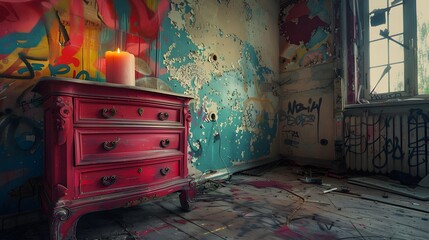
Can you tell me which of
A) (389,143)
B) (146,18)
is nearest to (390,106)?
(389,143)

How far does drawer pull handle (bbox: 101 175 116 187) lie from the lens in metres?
1.20

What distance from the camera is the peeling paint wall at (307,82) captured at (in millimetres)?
3127

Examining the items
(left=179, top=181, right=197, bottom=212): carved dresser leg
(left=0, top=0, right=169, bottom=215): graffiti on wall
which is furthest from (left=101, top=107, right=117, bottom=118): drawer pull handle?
(left=179, top=181, right=197, bottom=212): carved dresser leg

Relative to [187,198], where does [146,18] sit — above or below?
above

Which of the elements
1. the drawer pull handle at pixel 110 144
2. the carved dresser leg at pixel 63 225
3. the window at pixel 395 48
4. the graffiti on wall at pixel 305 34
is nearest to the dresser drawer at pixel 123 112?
the drawer pull handle at pixel 110 144

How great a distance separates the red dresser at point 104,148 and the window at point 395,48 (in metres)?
2.77

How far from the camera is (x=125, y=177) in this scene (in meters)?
1.29

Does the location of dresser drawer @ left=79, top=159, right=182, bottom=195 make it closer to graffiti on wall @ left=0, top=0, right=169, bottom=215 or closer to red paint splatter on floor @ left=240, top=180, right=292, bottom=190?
graffiti on wall @ left=0, top=0, right=169, bottom=215

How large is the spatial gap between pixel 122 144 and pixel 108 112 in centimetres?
20

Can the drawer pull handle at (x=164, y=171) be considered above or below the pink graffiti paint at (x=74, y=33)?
below

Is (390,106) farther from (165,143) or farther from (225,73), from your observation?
(165,143)

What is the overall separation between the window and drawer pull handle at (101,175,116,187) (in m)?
3.24

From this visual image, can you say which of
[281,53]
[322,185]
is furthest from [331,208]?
[281,53]

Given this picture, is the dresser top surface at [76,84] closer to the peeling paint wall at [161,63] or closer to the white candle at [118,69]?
the white candle at [118,69]
